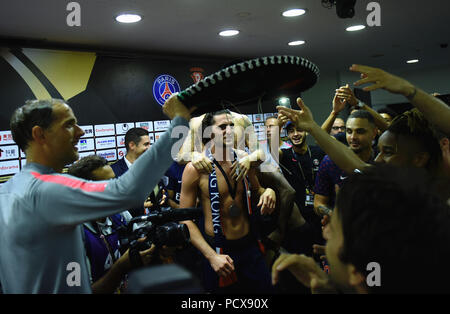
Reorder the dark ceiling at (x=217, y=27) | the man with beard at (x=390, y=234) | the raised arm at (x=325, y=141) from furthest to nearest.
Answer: the dark ceiling at (x=217, y=27)
the raised arm at (x=325, y=141)
the man with beard at (x=390, y=234)

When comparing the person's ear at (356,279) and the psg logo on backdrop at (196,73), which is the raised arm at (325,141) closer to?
the person's ear at (356,279)

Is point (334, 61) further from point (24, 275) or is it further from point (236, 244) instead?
point (24, 275)

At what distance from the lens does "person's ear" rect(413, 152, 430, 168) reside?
60.2 inches

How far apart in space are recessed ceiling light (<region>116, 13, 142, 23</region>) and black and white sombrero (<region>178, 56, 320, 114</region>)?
96.0 inches

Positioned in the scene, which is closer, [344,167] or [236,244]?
[344,167]

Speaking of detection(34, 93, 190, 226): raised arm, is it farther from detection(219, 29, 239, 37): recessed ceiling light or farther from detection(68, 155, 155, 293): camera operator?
detection(219, 29, 239, 37): recessed ceiling light

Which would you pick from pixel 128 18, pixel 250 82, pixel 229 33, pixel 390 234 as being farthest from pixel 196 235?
pixel 229 33

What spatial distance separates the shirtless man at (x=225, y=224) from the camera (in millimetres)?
2096

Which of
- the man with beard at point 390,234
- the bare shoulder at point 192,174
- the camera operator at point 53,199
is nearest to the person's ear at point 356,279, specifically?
the man with beard at point 390,234

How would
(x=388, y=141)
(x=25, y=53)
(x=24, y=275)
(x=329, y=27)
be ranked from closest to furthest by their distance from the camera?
(x=24, y=275), (x=388, y=141), (x=25, y=53), (x=329, y=27)

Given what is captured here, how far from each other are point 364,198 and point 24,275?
1014 millimetres

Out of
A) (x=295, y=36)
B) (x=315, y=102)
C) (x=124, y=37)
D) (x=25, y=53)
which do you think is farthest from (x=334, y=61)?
(x=25, y=53)

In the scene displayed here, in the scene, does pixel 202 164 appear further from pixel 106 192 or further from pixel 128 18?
pixel 128 18

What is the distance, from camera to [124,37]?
4.21m
